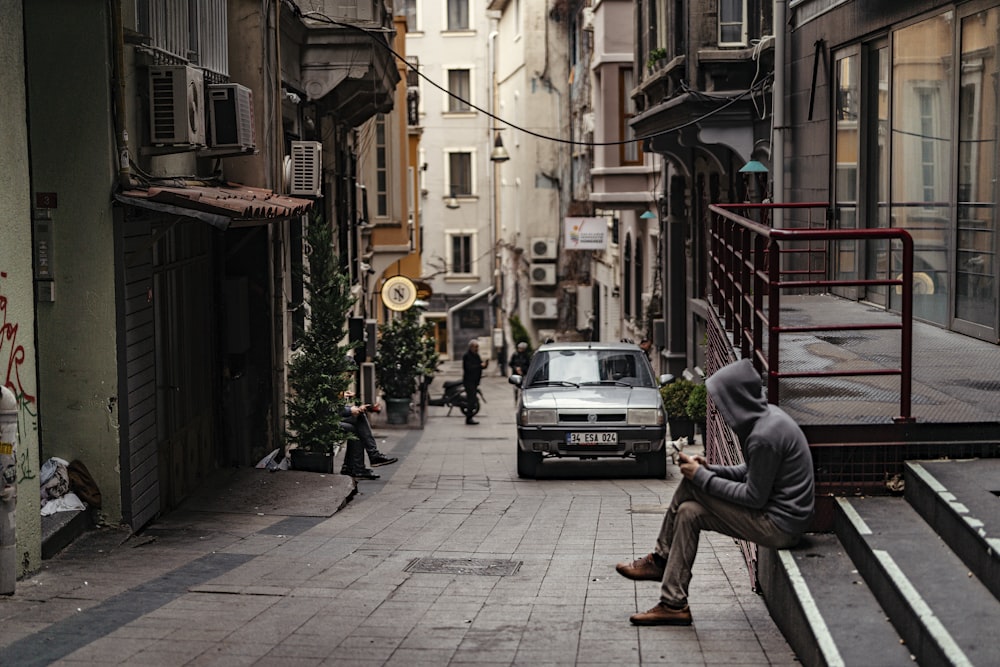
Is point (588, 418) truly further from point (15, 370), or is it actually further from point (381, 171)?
point (381, 171)

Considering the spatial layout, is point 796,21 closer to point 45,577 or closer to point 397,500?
point 397,500

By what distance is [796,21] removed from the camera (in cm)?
1700

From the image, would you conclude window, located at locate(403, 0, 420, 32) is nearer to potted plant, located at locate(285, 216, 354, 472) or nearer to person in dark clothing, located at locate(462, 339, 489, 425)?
person in dark clothing, located at locate(462, 339, 489, 425)

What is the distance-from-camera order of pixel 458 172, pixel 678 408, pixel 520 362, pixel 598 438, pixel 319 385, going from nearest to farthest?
pixel 319 385 → pixel 598 438 → pixel 678 408 → pixel 520 362 → pixel 458 172

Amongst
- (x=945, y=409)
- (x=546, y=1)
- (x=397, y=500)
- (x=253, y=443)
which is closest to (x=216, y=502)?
(x=397, y=500)

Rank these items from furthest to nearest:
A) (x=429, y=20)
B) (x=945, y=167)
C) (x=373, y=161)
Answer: (x=429, y=20) → (x=373, y=161) → (x=945, y=167)

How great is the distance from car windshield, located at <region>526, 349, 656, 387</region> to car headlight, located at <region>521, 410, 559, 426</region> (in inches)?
32.8

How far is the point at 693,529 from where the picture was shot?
696 cm

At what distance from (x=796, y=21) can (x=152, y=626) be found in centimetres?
1265

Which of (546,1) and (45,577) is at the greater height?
(546,1)

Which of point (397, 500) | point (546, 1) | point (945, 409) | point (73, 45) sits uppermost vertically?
point (546, 1)

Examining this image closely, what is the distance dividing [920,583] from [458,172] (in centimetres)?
4949

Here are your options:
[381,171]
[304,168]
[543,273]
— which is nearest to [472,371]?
[381,171]

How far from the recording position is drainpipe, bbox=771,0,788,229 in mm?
17156
